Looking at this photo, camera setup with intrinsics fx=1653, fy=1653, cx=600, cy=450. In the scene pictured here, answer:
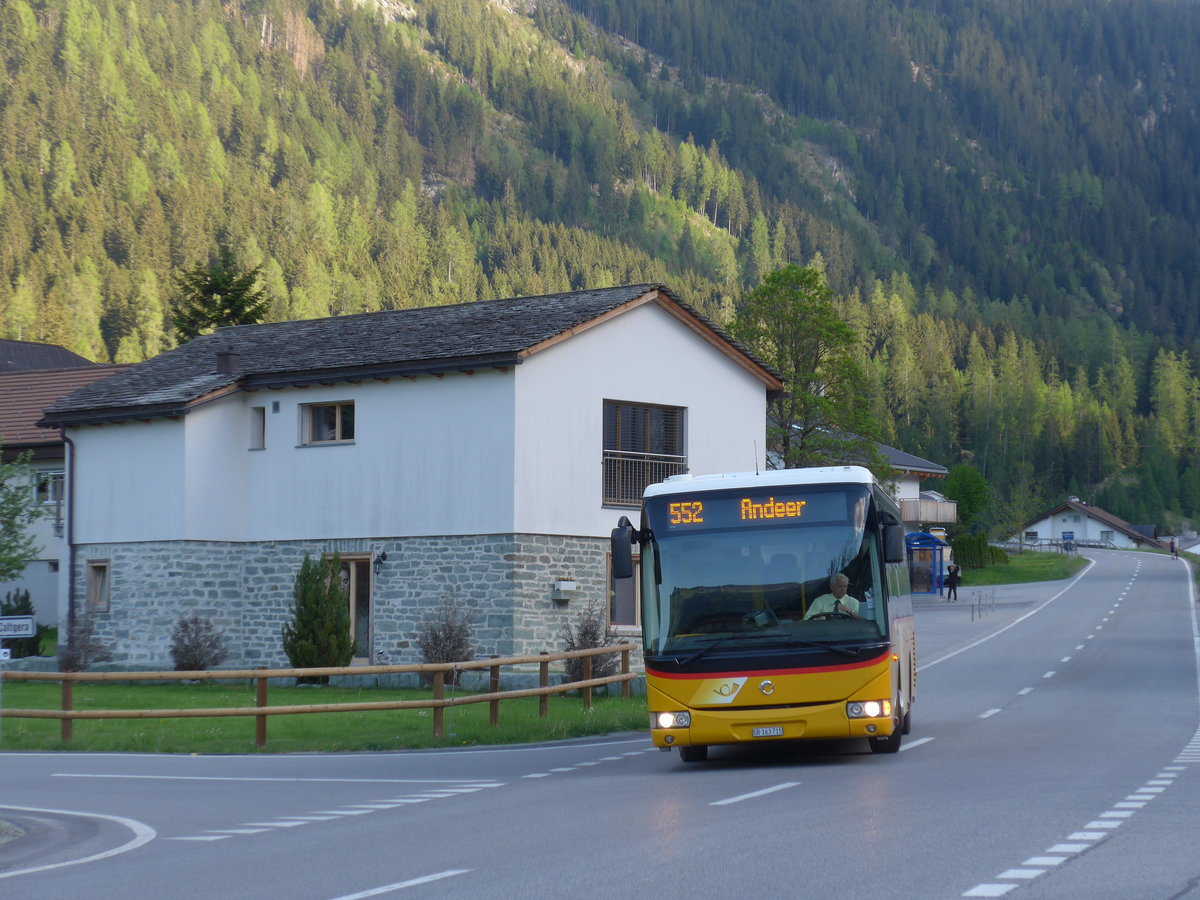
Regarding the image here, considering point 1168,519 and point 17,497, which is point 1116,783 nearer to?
point 17,497

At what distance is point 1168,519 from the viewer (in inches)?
7712

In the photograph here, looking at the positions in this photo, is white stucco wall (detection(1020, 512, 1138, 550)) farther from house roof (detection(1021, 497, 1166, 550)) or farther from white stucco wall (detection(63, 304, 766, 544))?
white stucco wall (detection(63, 304, 766, 544))

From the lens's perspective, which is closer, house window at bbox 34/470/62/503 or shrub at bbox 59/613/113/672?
shrub at bbox 59/613/113/672

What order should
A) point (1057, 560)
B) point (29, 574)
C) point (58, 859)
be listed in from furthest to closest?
point (1057, 560) → point (29, 574) → point (58, 859)

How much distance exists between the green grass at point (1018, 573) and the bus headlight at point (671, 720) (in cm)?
6839

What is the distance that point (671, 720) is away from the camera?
1636cm

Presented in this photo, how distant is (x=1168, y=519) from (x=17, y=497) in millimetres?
180955

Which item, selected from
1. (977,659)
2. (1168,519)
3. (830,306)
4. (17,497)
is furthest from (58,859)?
(1168,519)

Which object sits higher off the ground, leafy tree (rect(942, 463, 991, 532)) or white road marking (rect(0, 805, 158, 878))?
leafy tree (rect(942, 463, 991, 532))

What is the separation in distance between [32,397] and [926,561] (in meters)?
46.2

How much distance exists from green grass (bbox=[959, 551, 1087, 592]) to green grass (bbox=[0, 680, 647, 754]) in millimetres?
59988

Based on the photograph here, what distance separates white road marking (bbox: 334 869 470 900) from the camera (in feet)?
30.4

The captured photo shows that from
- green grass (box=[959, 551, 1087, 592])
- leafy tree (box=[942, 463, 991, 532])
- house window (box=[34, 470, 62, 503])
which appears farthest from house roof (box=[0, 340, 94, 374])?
→ leafy tree (box=[942, 463, 991, 532])

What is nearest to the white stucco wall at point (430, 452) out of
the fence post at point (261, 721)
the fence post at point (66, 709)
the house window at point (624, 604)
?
the house window at point (624, 604)
